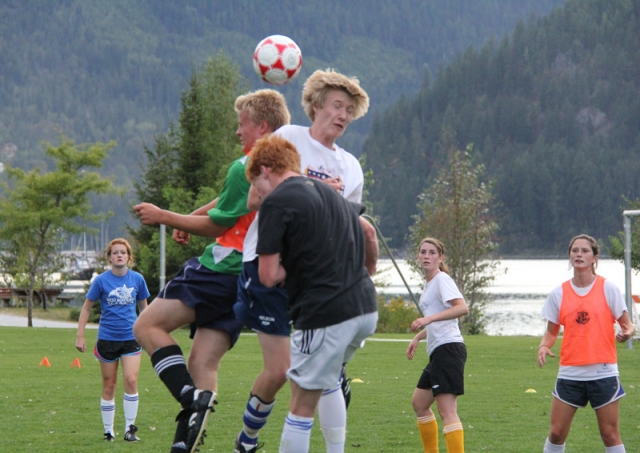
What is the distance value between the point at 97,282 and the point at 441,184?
143 feet

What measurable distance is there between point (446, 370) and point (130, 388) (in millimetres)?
3587

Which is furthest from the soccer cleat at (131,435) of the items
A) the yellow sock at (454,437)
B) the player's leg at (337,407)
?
the player's leg at (337,407)

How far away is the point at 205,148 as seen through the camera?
49750 millimetres

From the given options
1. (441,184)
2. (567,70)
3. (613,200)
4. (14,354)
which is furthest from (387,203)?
(14,354)

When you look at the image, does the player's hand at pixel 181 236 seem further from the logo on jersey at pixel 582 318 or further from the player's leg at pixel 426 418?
the logo on jersey at pixel 582 318

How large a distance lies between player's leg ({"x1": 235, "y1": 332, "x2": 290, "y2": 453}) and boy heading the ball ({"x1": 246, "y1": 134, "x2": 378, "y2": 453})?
1.92 ft

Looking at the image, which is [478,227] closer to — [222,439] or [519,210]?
[222,439]

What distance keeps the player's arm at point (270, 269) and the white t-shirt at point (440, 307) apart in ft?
9.86

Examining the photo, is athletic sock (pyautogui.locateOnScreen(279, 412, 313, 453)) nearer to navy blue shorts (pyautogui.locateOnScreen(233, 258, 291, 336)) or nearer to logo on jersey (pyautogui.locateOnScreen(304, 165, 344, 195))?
navy blue shorts (pyautogui.locateOnScreen(233, 258, 291, 336))

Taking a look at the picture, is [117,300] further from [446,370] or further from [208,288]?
[208,288]

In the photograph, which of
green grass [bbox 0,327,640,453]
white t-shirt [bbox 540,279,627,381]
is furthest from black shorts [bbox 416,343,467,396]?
green grass [bbox 0,327,640,453]

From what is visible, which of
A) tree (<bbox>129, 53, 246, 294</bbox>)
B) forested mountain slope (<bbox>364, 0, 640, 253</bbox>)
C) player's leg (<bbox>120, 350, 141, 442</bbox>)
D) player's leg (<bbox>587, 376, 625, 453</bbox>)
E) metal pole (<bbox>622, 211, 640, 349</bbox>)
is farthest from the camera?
forested mountain slope (<bbox>364, 0, 640, 253</bbox>)

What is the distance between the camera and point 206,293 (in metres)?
5.68

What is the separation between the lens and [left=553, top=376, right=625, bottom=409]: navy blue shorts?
22.1 ft
